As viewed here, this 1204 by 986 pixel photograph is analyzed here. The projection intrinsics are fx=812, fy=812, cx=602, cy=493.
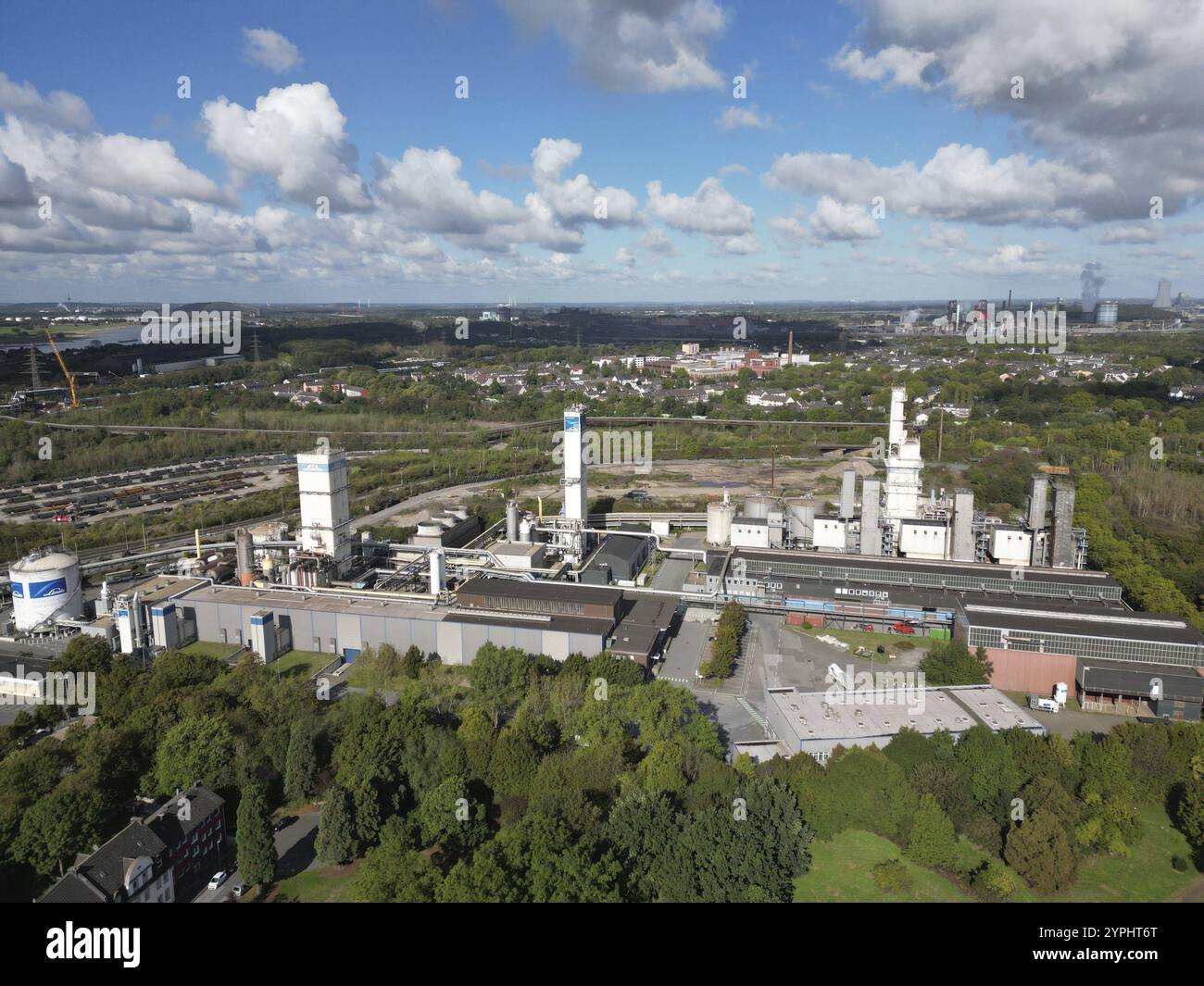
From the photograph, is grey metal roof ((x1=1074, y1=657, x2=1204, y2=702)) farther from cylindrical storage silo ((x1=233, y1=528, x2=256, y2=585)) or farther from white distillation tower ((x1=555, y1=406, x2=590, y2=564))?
cylindrical storage silo ((x1=233, y1=528, x2=256, y2=585))

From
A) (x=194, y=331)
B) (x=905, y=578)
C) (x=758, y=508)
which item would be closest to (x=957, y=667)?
(x=905, y=578)

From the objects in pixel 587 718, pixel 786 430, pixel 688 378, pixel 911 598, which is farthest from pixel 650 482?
pixel 688 378

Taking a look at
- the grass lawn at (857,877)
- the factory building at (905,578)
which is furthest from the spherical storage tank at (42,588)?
the grass lawn at (857,877)

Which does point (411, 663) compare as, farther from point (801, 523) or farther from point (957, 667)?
point (801, 523)

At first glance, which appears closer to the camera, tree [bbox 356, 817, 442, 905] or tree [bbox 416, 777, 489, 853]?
tree [bbox 356, 817, 442, 905]

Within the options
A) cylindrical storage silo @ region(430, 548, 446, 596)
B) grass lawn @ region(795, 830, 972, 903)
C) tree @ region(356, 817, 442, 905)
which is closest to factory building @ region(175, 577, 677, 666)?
cylindrical storage silo @ region(430, 548, 446, 596)

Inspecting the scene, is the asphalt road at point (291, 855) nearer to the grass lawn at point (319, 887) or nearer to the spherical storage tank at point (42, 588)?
the grass lawn at point (319, 887)
